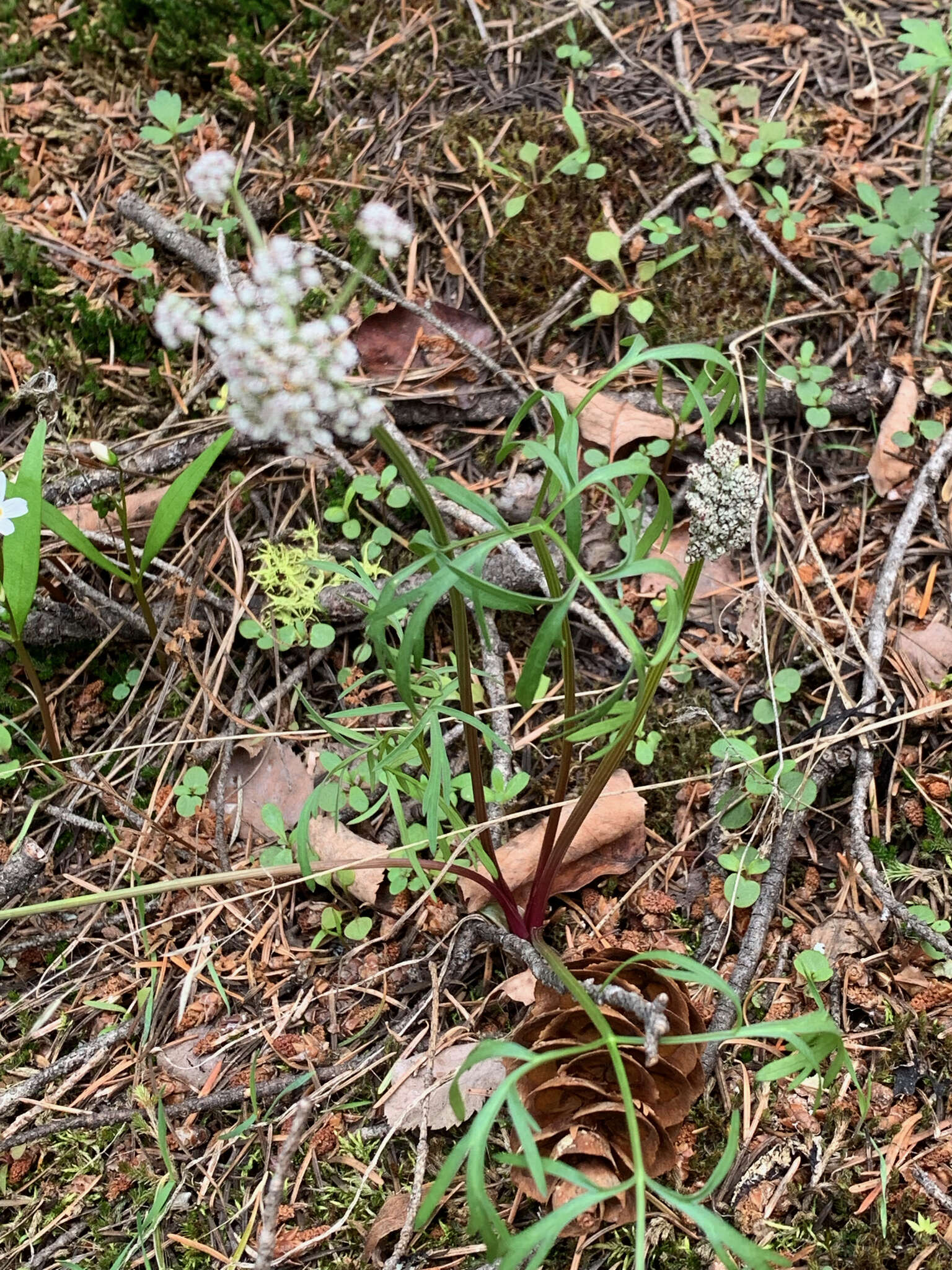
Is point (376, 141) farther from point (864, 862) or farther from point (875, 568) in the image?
point (864, 862)

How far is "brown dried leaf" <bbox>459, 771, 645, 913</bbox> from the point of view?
6.17 feet

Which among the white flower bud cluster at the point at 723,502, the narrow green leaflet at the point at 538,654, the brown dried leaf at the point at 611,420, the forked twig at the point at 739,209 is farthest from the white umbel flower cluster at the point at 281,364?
the forked twig at the point at 739,209

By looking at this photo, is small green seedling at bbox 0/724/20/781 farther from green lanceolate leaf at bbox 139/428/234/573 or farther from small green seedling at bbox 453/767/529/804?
small green seedling at bbox 453/767/529/804

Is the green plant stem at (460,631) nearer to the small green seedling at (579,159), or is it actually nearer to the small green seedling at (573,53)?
the small green seedling at (579,159)

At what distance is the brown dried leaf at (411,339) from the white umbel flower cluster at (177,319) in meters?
1.02

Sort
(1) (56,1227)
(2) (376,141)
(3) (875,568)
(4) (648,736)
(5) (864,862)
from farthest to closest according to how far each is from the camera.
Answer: (2) (376,141) → (3) (875,568) → (4) (648,736) → (5) (864,862) → (1) (56,1227)

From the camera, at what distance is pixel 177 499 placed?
213 centimetres

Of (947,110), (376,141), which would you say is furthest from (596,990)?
(947,110)

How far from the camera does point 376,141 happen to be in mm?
2582

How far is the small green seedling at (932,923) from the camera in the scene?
173cm

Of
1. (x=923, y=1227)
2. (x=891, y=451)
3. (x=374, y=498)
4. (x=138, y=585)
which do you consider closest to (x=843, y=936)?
(x=923, y=1227)

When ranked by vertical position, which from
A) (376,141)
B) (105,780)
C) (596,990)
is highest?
(376,141)

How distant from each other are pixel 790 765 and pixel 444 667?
730mm

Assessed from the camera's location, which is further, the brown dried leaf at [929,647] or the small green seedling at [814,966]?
the brown dried leaf at [929,647]
